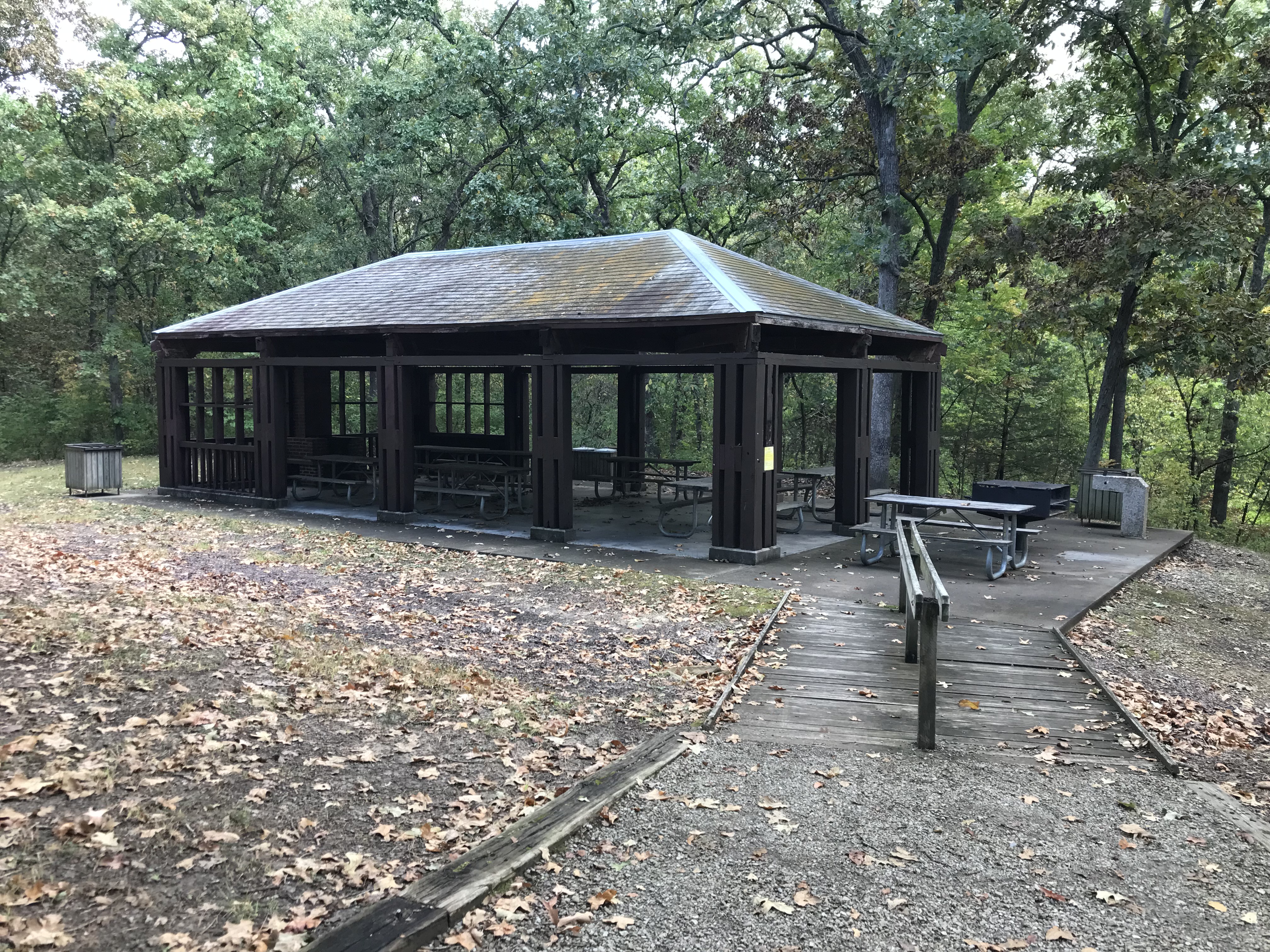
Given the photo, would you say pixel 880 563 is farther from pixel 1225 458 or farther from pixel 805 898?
pixel 1225 458

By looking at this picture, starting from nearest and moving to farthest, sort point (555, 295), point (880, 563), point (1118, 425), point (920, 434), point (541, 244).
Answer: point (880, 563) → point (555, 295) → point (920, 434) → point (541, 244) → point (1118, 425)

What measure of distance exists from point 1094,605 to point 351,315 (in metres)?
10.8

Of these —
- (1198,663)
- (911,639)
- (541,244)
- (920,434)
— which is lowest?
(1198,663)

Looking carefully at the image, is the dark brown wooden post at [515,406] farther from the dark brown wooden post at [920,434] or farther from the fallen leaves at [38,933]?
the fallen leaves at [38,933]

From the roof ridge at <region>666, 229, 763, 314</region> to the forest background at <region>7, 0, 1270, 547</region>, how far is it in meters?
5.55

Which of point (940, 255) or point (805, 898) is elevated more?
point (940, 255)

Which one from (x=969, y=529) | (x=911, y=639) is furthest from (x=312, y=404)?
(x=911, y=639)

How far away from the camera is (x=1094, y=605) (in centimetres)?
895

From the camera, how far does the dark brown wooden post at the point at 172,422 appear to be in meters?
16.5

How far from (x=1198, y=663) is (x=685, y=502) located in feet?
25.8

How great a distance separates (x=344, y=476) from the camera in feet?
55.3

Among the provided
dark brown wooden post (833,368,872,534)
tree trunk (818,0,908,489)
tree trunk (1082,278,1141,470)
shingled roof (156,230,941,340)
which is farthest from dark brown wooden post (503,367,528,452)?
tree trunk (1082,278,1141,470)

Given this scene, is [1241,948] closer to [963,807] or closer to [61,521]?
[963,807]

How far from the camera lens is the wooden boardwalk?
546cm
